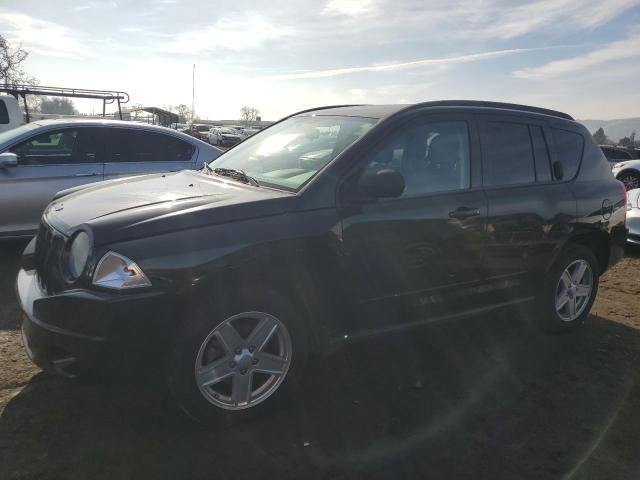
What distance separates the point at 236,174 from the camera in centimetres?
356

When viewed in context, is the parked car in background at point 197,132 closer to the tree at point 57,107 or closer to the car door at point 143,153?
the tree at point 57,107

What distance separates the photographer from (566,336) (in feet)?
14.9

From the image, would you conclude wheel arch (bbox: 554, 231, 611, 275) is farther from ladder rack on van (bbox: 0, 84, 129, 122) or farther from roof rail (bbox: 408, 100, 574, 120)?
ladder rack on van (bbox: 0, 84, 129, 122)

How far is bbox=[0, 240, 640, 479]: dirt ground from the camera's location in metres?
2.57

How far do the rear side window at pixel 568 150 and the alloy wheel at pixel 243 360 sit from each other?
2.91 meters

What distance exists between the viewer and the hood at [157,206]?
103 inches

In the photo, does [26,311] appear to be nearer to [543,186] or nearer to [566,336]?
[543,186]

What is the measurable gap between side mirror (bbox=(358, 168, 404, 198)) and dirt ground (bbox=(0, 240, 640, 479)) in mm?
1322

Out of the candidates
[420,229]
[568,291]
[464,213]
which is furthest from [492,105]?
[568,291]

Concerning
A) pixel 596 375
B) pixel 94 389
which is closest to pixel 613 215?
pixel 596 375

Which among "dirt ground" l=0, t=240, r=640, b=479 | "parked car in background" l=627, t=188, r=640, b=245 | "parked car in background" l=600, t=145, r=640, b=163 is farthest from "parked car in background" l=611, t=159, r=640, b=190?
"dirt ground" l=0, t=240, r=640, b=479

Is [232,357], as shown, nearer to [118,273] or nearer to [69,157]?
[118,273]

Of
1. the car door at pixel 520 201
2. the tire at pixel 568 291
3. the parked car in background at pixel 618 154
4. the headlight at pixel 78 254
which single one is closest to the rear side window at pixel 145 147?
the headlight at pixel 78 254

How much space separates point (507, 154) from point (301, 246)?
78.5 inches
